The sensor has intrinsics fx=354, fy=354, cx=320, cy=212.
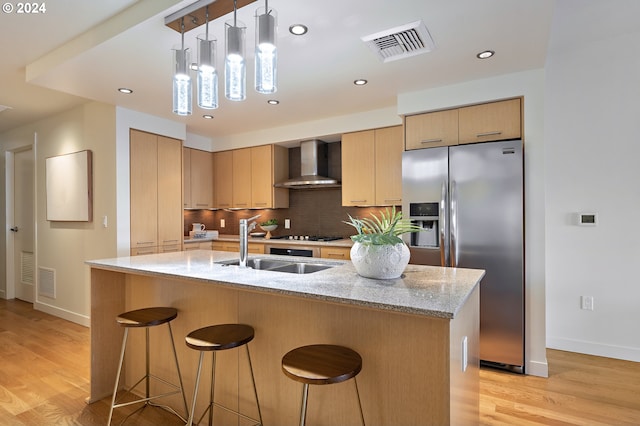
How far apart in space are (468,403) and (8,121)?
6213 millimetres

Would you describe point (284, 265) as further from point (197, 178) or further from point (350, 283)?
point (197, 178)

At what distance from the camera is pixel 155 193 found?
13.4 ft

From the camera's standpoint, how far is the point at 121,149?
12.3 ft

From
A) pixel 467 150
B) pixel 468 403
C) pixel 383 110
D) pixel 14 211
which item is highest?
pixel 383 110

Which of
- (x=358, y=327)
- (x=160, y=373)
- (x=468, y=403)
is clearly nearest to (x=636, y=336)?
(x=468, y=403)

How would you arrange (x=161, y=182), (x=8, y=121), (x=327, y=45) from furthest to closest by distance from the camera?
1. (x=8, y=121)
2. (x=161, y=182)
3. (x=327, y=45)

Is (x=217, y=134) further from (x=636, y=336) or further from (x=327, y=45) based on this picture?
(x=636, y=336)

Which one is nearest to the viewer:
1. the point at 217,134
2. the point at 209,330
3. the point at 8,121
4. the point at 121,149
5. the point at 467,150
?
the point at 209,330

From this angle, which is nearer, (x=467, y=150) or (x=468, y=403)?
(x=468, y=403)

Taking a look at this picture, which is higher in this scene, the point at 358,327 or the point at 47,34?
the point at 47,34

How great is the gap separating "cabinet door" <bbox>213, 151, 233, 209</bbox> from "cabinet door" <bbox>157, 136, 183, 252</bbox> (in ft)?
2.84

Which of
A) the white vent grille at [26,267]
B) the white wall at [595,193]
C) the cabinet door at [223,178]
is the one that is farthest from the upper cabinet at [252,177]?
the white wall at [595,193]

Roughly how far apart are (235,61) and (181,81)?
0.41m

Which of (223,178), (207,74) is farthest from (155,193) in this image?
(207,74)
